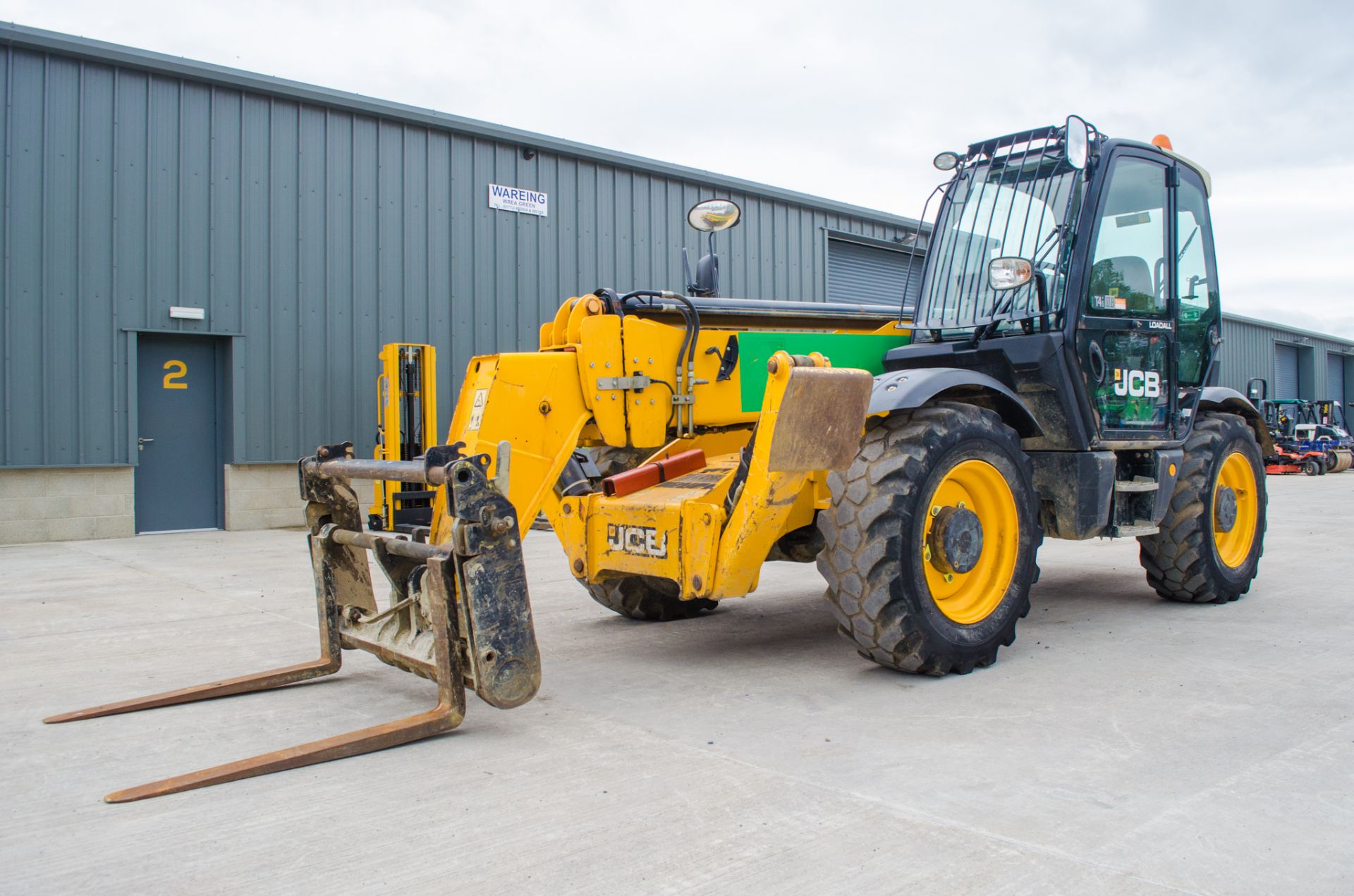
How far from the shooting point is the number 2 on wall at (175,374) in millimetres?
11961

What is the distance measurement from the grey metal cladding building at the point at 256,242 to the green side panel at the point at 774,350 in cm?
861

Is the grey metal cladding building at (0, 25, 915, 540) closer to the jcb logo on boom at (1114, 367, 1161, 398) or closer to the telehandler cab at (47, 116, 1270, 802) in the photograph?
the telehandler cab at (47, 116, 1270, 802)

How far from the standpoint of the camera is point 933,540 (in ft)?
15.2

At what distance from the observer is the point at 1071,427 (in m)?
5.49

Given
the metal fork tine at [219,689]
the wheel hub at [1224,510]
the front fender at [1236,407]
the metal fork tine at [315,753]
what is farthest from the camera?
the front fender at [1236,407]

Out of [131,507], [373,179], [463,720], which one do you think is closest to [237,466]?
[131,507]

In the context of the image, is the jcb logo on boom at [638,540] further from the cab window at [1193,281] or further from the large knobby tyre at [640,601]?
the cab window at [1193,281]

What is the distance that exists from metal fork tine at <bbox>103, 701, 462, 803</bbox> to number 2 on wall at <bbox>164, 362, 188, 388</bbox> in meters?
9.67

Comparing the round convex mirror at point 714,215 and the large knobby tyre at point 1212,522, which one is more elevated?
the round convex mirror at point 714,215

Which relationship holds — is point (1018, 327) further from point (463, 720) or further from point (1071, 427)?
point (463, 720)

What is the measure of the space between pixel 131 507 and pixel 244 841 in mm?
9941

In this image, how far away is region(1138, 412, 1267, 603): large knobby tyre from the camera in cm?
627

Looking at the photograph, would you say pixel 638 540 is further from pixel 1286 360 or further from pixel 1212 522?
pixel 1286 360

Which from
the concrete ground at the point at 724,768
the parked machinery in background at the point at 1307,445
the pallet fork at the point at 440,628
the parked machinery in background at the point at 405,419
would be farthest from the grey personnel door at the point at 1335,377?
the pallet fork at the point at 440,628
